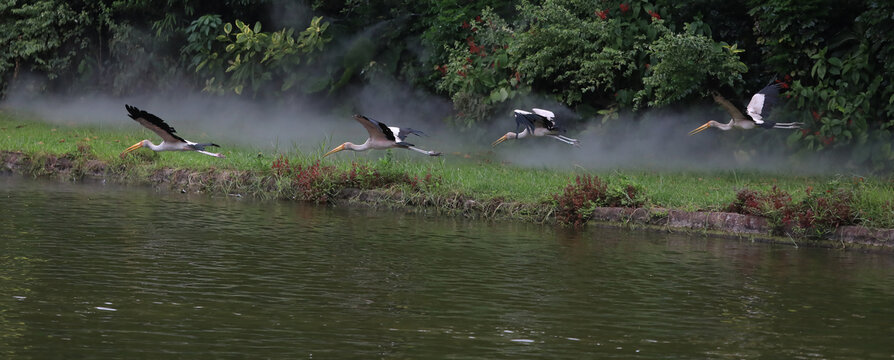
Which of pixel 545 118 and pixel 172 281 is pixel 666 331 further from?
pixel 545 118

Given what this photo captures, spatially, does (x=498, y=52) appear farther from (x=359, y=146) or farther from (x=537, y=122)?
(x=359, y=146)

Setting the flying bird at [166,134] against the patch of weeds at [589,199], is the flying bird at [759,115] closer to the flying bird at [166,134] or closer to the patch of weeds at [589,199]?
the patch of weeds at [589,199]

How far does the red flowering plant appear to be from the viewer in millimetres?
19814

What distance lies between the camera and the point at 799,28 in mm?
17328

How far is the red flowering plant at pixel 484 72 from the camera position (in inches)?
780

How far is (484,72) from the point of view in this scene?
66.4 feet

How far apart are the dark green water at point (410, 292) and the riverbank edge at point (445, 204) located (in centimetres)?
40

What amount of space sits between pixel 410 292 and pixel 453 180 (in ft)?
21.5

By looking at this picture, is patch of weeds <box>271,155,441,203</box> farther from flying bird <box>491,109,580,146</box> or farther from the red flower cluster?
the red flower cluster

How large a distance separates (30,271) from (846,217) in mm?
8459

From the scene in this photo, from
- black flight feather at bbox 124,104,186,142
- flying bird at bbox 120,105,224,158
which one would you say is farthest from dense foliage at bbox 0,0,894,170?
black flight feather at bbox 124,104,186,142

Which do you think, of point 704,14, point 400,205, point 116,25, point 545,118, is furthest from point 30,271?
point 116,25

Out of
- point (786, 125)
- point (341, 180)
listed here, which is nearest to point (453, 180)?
point (341, 180)

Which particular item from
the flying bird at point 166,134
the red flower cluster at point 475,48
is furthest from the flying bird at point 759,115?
the flying bird at point 166,134
